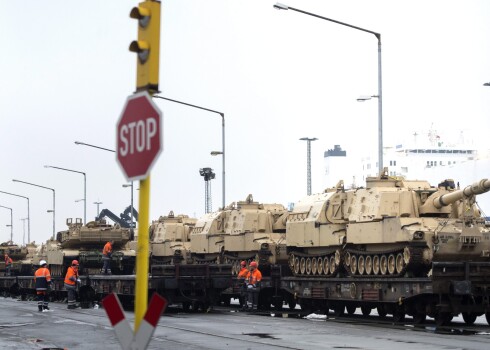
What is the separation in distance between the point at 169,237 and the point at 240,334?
27726 mm

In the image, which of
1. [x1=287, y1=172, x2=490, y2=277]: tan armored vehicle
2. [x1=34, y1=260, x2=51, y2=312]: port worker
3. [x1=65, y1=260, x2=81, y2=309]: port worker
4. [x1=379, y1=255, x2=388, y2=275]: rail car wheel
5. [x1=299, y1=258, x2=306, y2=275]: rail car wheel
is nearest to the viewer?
[x1=287, y1=172, x2=490, y2=277]: tan armored vehicle

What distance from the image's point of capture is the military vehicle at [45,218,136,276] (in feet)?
149

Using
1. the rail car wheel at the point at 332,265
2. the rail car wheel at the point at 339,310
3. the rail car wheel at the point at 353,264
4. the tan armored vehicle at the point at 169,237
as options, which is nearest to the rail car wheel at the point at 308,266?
the rail car wheel at the point at 332,265

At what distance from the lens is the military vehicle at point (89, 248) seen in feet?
149

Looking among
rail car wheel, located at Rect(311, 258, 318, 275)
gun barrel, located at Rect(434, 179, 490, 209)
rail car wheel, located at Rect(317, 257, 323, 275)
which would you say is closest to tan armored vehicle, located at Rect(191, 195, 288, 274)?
rail car wheel, located at Rect(311, 258, 318, 275)

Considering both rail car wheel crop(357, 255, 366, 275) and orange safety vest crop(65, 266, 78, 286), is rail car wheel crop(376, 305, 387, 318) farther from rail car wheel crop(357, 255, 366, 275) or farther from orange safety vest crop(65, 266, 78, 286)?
orange safety vest crop(65, 266, 78, 286)

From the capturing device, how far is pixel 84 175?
72.3m

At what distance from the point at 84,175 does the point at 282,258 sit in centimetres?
3532

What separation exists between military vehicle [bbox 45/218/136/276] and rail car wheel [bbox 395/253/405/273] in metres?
17.6

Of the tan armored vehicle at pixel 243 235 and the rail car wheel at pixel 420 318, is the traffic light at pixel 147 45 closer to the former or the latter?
the rail car wheel at pixel 420 318

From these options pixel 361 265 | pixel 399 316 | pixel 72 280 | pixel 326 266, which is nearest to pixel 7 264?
pixel 72 280

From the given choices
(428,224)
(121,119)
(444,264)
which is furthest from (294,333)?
(121,119)

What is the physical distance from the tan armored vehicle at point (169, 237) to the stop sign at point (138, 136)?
4009 centimetres

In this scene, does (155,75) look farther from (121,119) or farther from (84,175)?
(84,175)
